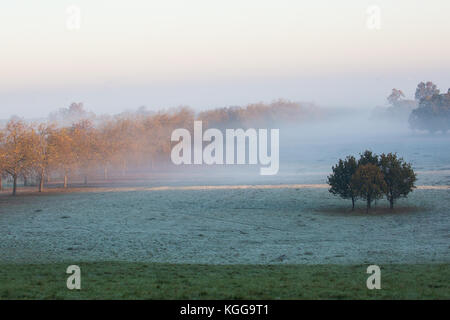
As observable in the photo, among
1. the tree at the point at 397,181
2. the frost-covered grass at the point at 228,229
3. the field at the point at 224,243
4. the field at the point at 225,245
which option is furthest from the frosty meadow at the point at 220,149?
the tree at the point at 397,181

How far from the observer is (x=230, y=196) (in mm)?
51719

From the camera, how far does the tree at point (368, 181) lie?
3916 cm

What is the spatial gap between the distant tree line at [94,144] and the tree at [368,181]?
37241 mm

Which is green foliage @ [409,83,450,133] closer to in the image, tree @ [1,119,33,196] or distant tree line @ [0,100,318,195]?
distant tree line @ [0,100,318,195]

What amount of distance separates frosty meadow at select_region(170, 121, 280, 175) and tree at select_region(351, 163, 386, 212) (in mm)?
54539

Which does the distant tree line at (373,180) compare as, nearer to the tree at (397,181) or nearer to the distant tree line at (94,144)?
the tree at (397,181)

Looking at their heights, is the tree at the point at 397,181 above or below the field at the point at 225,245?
above

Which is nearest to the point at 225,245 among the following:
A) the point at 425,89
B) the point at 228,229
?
the point at 228,229

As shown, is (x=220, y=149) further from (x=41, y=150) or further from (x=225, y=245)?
(x=225, y=245)

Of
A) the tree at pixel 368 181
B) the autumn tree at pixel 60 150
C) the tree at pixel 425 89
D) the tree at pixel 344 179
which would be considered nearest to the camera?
the tree at pixel 368 181
